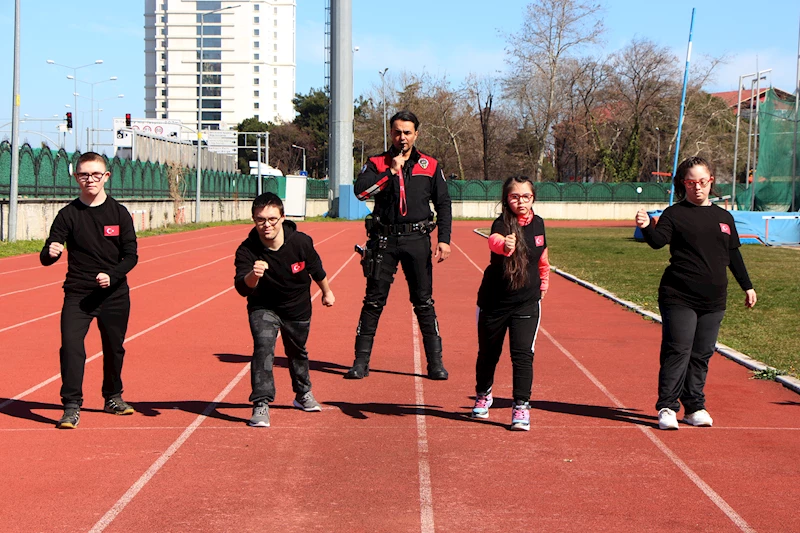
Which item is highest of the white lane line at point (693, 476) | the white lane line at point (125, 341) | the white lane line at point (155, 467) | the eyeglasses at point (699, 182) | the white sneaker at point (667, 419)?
the eyeglasses at point (699, 182)

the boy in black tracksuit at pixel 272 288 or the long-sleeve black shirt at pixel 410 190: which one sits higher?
the long-sleeve black shirt at pixel 410 190

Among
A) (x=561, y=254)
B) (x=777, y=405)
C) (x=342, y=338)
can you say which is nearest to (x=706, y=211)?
(x=777, y=405)

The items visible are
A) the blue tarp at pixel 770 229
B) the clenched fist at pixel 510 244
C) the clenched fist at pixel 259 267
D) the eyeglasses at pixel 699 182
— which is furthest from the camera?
the blue tarp at pixel 770 229

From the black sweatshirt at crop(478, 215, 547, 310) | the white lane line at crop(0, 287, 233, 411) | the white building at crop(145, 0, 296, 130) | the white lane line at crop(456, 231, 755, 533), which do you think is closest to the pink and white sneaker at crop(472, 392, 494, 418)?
the black sweatshirt at crop(478, 215, 547, 310)

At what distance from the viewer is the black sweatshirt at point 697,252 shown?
665cm

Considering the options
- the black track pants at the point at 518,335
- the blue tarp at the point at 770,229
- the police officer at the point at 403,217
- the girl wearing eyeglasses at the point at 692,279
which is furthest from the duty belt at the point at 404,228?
the blue tarp at the point at 770,229

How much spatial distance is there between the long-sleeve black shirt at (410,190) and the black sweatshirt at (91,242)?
6.85ft

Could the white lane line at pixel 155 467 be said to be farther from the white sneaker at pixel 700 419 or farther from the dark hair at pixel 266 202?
the white sneaker at pixel 700 419

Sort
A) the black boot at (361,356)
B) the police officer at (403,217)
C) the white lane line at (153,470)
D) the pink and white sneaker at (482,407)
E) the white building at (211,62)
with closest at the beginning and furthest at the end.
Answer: the white lane line at (153,470) < the pink and white sneaker at (482,407) < the police officer at (403,217) < the black boot at (361,356) < the white building at (211,62)

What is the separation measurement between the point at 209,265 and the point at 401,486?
17336mm

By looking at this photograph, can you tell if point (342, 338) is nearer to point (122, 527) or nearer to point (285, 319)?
point (285, 319)

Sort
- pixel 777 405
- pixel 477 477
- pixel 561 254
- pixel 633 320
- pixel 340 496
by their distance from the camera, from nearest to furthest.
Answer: pixel 340 496
pixel 477 477
pixel 777 405
pixel 633 320
pixel 561 254

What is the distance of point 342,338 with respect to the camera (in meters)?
11.1

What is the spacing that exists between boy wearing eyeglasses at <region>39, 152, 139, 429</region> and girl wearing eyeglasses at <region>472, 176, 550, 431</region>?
245cm
